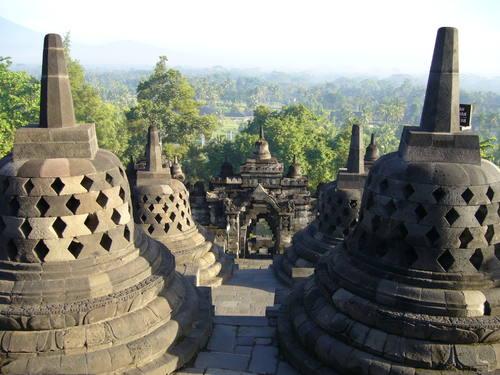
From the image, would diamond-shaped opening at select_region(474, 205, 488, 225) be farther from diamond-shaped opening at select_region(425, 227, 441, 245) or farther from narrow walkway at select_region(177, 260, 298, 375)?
narrow walkway at select_region(177, 260, 298, 375)

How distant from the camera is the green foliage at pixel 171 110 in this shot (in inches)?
1623

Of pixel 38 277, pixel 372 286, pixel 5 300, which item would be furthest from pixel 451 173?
pixel 5 300

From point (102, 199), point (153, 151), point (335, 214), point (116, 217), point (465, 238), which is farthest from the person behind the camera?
point (153, 151)

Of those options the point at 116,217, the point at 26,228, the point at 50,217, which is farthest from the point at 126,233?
the point at 26,228

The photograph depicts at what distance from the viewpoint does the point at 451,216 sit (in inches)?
187

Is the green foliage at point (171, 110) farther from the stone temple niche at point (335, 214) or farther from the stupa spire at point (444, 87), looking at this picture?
the stupa spire at point (444, 87)

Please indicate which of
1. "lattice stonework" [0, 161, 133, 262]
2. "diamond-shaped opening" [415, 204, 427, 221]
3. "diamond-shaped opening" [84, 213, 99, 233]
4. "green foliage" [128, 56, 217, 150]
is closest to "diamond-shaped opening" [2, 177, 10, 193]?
"lattice stonework" [0, 161, 133, 262]

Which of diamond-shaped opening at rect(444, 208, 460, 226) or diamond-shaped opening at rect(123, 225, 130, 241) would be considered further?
diamond-shaped opening at rect(123, 225, 130, 241)

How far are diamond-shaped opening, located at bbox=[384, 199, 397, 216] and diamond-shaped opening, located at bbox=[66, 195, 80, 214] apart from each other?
3.43 metres

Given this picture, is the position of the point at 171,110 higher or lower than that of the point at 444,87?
lower

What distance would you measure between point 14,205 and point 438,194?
455cm

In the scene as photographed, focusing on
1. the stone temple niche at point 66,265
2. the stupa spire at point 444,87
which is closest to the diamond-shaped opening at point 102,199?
the stone temple niche at point 66,265

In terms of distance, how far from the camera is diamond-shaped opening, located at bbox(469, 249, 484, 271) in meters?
4.80

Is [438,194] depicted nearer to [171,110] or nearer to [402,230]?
[402,230]
